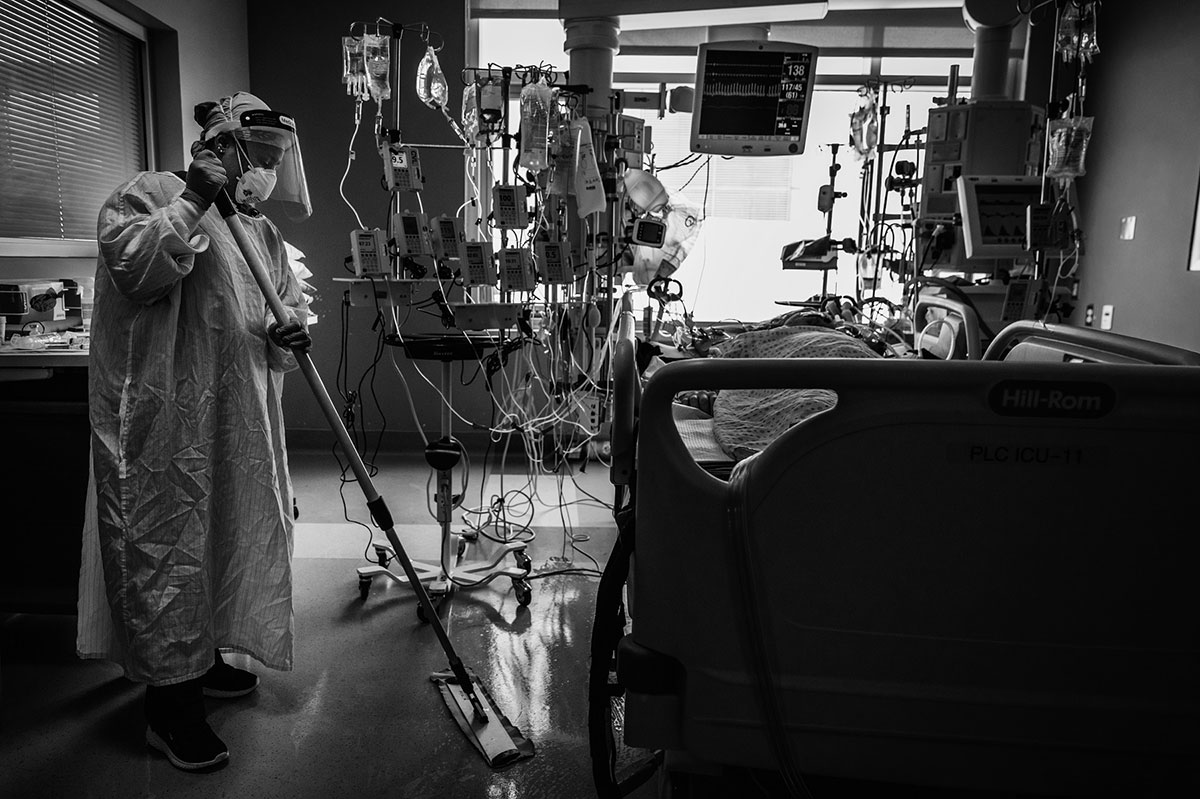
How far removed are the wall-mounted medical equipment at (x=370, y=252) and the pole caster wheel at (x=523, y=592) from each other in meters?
1.30

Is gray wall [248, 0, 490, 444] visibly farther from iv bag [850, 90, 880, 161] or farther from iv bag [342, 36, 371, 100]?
iv bag [850, 90, 880, 161]

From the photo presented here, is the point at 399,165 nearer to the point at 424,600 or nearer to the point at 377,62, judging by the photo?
the point at 377,62

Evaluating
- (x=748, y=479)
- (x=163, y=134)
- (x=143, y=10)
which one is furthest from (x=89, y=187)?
(x=748, y=479)

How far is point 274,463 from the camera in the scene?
2.16 meters

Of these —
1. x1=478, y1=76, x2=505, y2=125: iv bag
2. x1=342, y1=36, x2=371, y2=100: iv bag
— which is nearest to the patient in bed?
x1=478, y1=76, x2=505, y2=125: iv bag

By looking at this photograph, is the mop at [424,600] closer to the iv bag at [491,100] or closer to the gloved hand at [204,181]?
the gloved hand at [204,181]

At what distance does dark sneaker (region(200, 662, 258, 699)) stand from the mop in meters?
0.58

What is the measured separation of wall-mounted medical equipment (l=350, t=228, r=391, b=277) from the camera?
3.08 m

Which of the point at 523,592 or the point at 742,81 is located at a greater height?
the point at 742,81

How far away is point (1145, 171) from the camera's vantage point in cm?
464

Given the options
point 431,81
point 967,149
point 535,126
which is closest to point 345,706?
point 535,126

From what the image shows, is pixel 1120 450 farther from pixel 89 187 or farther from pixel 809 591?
pixel 89 187

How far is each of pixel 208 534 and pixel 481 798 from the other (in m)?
0.94

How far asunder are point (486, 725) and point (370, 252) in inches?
71.8
